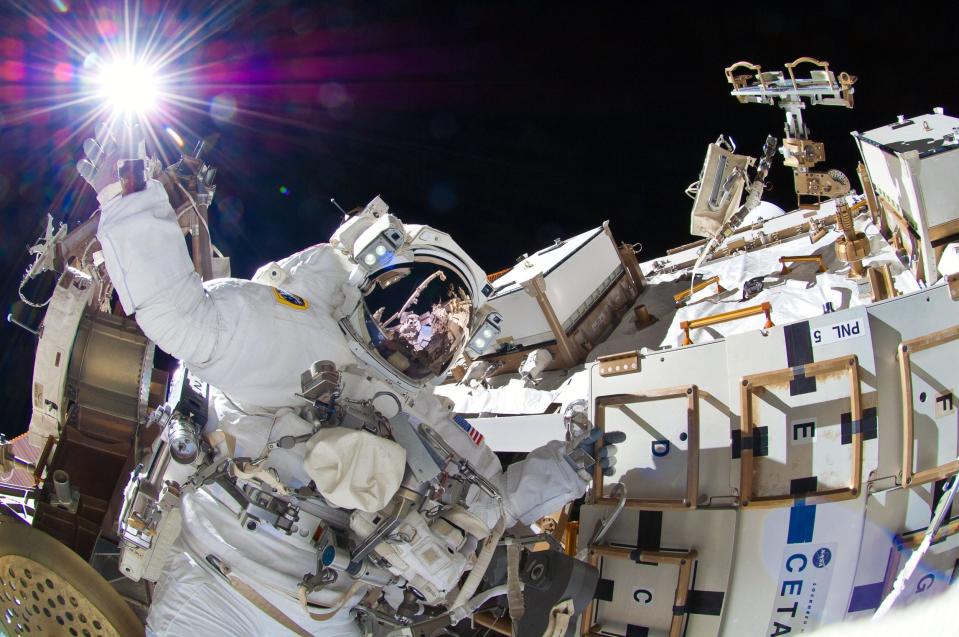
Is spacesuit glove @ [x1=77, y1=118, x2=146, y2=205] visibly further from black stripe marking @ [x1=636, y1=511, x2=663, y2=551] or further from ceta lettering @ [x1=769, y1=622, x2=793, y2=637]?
ceta lettering @ [x1=769, y1=622, x2=793, y2=637]

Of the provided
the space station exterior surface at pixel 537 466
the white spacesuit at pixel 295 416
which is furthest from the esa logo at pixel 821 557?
the white spacesuit at pixel 295 416

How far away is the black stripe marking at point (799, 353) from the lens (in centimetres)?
274

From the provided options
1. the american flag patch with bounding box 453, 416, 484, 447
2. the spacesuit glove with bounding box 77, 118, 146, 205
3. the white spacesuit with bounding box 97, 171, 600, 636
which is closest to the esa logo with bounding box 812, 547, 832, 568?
the white spacesuit with bounding box 97, 171, 600, 636

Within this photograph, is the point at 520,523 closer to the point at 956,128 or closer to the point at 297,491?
the point at 297,491

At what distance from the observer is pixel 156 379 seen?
11.8ft

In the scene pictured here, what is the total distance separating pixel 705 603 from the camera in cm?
281

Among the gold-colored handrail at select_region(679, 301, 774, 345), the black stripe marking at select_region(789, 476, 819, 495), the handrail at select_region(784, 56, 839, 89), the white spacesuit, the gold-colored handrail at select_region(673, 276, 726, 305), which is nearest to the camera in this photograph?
the white spacesuit

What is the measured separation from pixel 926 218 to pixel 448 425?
224 cm

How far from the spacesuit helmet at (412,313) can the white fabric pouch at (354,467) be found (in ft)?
1.60

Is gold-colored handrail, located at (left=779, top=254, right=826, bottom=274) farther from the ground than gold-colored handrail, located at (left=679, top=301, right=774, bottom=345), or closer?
farther from the ground

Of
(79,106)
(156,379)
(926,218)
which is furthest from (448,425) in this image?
(79,106)

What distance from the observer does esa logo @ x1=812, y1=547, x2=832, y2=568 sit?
8.73 feet

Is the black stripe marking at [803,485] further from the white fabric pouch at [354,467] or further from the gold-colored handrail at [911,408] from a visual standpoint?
the white fabric pouch at [354,467]

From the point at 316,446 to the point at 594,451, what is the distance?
46.2 inches
